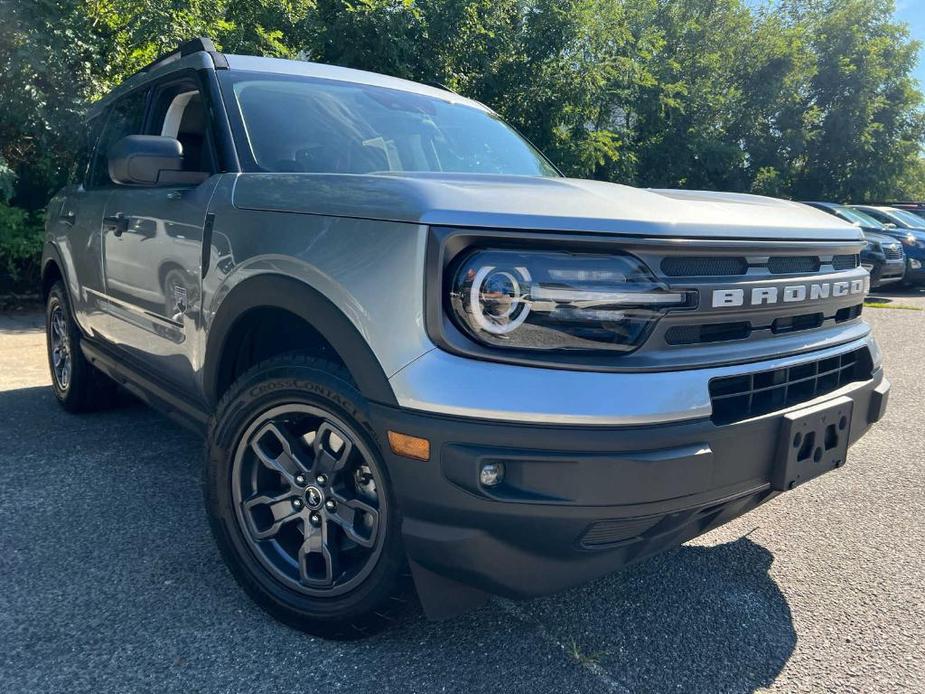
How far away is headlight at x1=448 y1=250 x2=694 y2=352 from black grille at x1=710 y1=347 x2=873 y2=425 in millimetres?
340

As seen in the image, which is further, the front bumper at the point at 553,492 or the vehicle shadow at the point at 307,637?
the vehicle shadow at the point at 307,637

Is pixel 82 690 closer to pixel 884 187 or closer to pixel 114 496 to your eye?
pixel 114 496

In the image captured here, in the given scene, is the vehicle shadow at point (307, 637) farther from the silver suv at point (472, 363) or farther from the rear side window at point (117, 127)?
the rear side window at point (117, 127)

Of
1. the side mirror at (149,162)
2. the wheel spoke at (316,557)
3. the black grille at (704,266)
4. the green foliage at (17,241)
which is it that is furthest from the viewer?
the green foliage at (17,241)

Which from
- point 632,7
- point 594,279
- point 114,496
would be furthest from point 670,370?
point 632,7

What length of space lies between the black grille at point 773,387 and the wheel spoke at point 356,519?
946 millimetres

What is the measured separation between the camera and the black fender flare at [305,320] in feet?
6.04

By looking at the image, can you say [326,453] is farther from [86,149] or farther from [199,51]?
[86,149]

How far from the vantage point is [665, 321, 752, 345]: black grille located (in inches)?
71.5

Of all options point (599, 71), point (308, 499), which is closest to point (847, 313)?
point (308, 499)

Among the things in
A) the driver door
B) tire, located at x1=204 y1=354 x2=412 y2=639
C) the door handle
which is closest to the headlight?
tire, located at x1=204 y1=354 x2=412 y2=639

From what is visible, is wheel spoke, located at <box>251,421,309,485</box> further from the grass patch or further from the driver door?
the grass patch

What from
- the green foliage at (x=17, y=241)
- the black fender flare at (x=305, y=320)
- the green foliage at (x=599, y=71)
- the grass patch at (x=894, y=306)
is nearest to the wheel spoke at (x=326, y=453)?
the black fender flare at (x=305, y=320)

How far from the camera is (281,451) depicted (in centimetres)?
227
